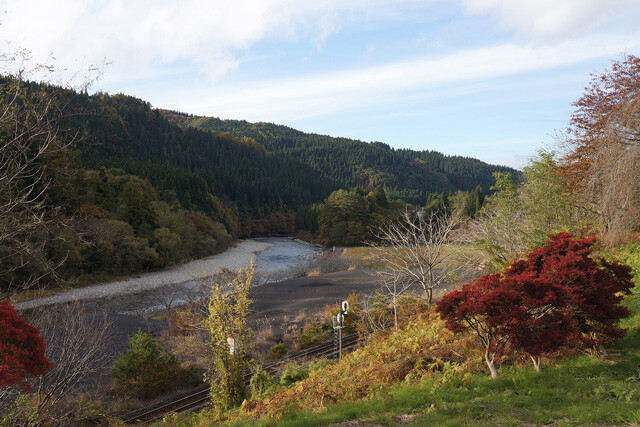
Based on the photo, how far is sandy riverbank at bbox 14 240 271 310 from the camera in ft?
109

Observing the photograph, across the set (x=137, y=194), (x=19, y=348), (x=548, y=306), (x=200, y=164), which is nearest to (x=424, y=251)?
(x=548, y=306)

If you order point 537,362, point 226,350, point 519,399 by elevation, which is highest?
point 537,362

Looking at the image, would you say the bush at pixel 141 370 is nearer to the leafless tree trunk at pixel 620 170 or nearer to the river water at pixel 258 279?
the river water at pixel 258 279

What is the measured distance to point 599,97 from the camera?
15.5 meters

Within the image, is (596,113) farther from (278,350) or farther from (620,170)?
(278,350)

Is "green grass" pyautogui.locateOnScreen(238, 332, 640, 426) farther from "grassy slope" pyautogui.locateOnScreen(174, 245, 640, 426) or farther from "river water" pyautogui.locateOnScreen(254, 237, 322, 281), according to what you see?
"river water" pyautogui.locateOnScreen(254, 237, 322, 281)

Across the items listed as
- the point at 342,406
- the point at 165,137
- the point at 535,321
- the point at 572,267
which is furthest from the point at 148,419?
the point at 165,137

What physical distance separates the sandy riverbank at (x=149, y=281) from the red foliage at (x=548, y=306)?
2567 cm

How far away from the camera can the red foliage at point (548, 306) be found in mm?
7602

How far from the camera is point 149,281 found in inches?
1674

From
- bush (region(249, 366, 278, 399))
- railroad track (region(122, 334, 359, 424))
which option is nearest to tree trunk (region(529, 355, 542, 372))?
bush (region(249, 366, 278, 399))

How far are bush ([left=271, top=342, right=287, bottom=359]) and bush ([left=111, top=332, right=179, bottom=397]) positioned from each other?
5.14m

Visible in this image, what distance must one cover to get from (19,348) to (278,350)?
13.3m

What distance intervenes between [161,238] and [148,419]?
38485 millimetres
